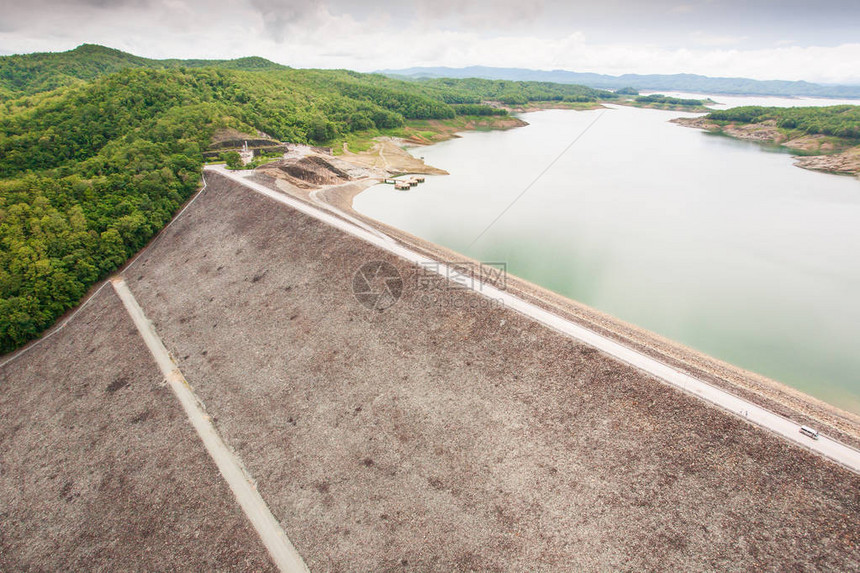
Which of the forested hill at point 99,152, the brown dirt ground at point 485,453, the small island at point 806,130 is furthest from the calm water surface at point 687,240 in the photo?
the forested hill at point 99,152

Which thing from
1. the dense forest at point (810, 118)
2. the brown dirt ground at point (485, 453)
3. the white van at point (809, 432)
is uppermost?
the dense forest at point (810, 118)

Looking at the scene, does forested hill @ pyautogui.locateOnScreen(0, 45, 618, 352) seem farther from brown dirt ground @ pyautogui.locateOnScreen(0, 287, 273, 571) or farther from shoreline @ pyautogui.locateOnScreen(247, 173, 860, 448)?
shoreline @ pyautogui.locateOnScreen(247, 173, 860, 448)

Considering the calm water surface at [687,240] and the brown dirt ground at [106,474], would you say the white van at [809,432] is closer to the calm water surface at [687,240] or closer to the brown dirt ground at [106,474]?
the calm water surface at [687,240]

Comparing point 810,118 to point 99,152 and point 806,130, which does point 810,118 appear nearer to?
point 806,130

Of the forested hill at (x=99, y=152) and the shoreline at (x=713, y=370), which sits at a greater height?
the forested hill at (x=99, y=152)

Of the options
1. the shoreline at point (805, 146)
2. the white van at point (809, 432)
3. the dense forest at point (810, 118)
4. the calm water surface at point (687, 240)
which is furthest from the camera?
the dense forest at point (810, 118)

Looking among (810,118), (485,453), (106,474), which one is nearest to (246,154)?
(106,474)
